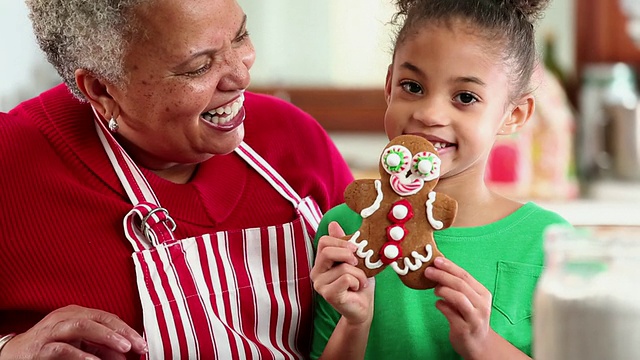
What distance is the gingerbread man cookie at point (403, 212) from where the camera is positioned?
1.19 metres

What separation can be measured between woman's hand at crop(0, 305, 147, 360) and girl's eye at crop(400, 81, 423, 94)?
515 mm

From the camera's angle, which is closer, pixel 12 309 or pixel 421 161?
pixel 421 161

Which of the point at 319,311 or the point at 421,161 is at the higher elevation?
the point at 421,161

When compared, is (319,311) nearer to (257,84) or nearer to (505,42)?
(505,42)

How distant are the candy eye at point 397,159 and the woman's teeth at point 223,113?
1.22ft

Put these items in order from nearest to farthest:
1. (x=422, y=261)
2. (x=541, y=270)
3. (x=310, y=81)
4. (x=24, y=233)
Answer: (x=422, y=261)
(x=541, y=270)
(x=24, y=233)
(x=310, y=81)

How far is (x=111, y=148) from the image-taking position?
1517 mm

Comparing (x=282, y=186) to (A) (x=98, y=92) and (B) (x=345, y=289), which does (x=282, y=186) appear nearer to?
(A) (x=98, y=92)

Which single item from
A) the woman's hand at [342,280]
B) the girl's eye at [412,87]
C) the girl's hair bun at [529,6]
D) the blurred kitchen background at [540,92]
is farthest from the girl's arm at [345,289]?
the blurred kitchen background at [540,92]

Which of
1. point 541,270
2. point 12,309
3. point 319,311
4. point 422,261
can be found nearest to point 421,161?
point 422,261

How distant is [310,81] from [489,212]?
2.34m

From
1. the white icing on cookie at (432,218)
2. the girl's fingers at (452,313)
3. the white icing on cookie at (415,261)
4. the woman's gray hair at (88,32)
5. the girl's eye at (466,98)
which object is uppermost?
the woman's gray hair at (88,32)

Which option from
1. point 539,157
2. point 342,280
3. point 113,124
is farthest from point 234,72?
point 539,157

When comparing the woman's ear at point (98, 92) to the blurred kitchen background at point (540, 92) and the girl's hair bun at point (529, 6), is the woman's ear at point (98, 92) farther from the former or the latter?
the blurred kitchen background at point (540, 92)
